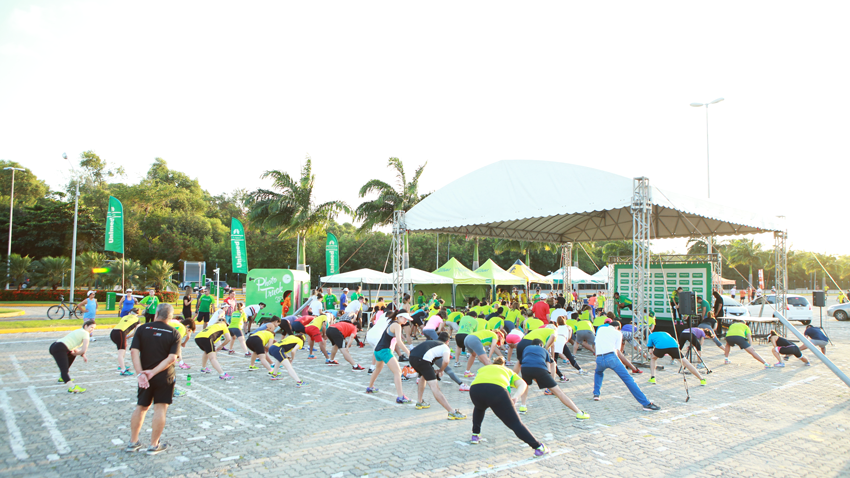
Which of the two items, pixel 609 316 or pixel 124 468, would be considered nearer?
pixel 124 468

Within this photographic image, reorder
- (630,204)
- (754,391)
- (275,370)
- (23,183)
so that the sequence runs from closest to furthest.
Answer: (754,391) < (275,370) < (630,204) < (23,183)

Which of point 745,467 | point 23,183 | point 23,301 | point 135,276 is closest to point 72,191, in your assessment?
point 23,183

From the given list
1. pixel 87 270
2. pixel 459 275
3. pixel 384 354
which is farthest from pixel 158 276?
pixel 384 354

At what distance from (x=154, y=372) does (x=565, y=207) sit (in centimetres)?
986

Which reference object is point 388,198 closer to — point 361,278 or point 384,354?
point 361,278

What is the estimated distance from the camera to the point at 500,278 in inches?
961

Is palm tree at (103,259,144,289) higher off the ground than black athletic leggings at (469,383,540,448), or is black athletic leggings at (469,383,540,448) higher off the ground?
palm tree at (103,259,144,289)

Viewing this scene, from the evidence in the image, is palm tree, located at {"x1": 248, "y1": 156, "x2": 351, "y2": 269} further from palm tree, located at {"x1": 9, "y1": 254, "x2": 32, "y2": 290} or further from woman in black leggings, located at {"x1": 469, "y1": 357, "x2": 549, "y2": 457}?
woman in black leggings, located at {"x1": 469, "y1": 357, "x2": 549, "y2": 457}

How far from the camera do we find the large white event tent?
11.2 m

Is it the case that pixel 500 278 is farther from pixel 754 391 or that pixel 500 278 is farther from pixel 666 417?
pixel 666 417

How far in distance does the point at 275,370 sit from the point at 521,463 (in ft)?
19.3

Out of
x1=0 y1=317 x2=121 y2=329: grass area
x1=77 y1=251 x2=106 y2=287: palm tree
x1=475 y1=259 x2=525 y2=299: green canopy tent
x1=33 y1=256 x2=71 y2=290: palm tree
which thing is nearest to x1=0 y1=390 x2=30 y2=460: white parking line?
x1=0 y1=317 x2=121 y2=329: grass area

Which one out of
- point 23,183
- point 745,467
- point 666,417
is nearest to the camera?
point 745,467

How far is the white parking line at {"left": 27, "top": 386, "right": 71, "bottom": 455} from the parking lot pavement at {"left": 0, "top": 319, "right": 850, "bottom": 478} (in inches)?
1.1
